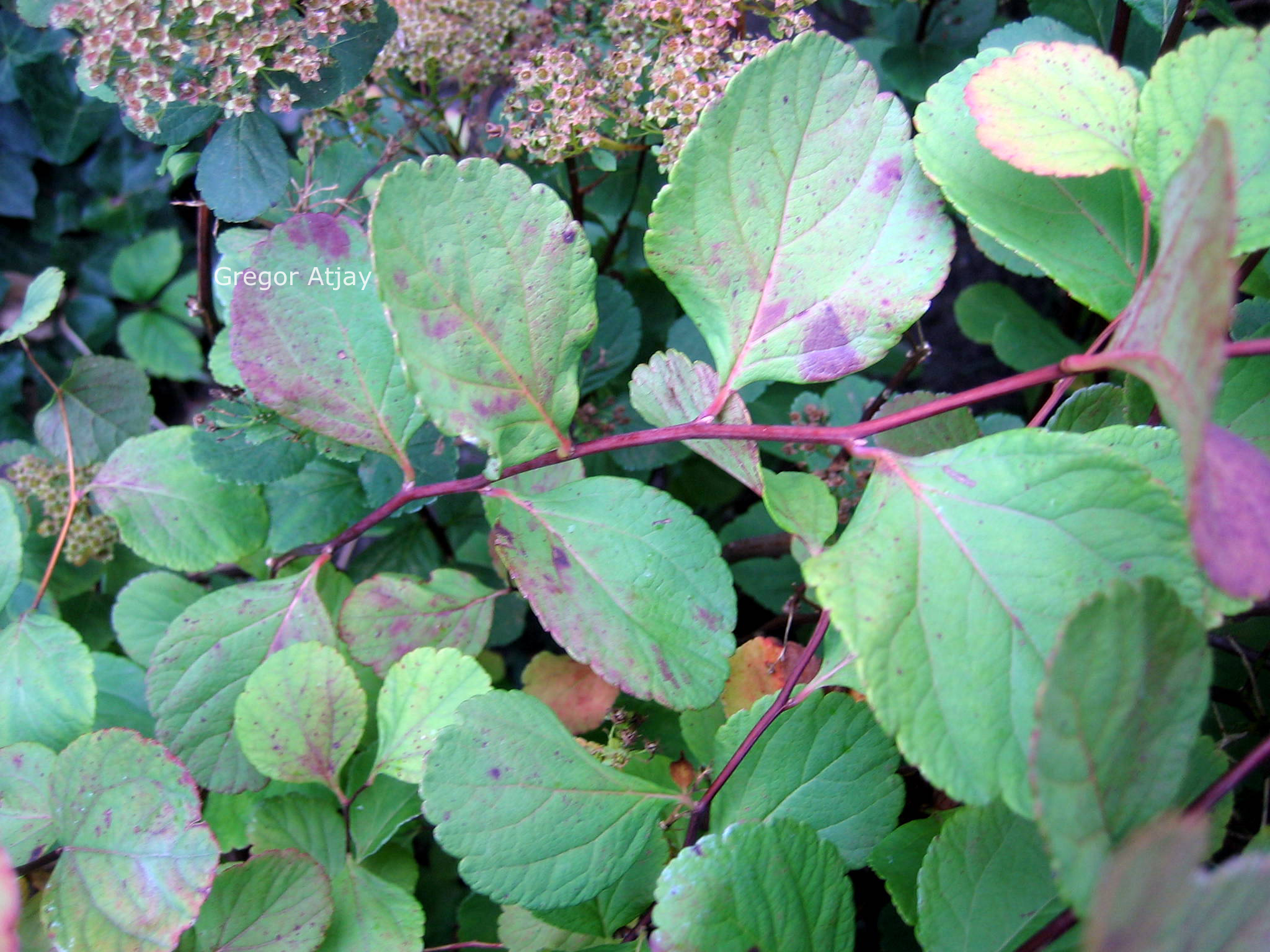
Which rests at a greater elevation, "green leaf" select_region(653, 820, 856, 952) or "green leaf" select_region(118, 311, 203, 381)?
"green leaf" select_region(653, 820, 856, 952)

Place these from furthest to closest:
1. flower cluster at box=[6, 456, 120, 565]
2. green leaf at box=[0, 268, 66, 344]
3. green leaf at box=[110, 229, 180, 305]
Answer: green leaf at box=[110, 229, 180, 305], flower cluster at box=[6, 456, 120, 565], green leaf at box=[0, 268, 66, 344]

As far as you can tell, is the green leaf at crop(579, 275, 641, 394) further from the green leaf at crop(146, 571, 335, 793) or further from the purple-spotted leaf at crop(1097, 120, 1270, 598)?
the purple-spotted leaf at crop(1097, 120, 1270, 598)

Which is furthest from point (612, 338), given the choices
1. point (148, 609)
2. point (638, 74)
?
point (148, 609)

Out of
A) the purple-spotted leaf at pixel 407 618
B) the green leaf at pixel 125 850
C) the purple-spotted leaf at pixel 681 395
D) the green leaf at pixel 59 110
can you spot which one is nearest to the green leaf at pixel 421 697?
the purple-spotted leaf at pixel 407 618

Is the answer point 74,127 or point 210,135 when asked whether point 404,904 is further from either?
point 74,127

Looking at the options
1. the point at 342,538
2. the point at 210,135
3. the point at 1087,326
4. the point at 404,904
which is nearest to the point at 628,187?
the point at 210,135

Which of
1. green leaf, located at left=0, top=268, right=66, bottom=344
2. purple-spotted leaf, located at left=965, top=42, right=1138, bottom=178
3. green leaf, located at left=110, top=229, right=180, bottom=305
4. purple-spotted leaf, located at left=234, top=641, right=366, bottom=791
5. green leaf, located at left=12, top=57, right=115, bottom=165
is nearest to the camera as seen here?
purple-spotted leaf, located at left=965, top=42, right=1138, bottom=178

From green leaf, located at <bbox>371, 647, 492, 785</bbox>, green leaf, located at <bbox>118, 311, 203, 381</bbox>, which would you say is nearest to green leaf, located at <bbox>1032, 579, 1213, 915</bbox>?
green leaf, located at <bbox>371, 647, 492, 785</bbox>

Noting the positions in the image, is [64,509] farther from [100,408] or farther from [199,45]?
[199,45]
